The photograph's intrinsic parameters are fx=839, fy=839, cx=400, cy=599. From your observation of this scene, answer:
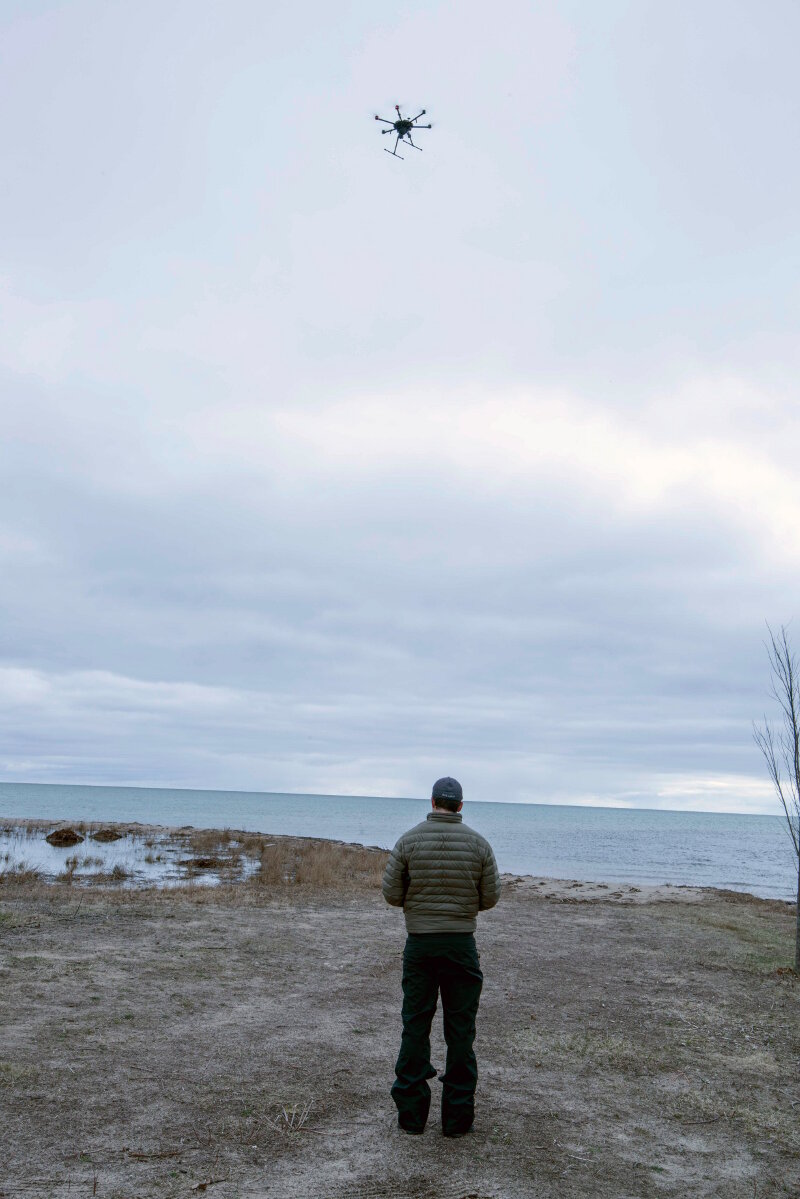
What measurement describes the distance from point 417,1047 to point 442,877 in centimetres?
109

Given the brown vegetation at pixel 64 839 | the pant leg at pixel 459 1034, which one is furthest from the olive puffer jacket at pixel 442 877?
the brown vegetation at pixel 64 839

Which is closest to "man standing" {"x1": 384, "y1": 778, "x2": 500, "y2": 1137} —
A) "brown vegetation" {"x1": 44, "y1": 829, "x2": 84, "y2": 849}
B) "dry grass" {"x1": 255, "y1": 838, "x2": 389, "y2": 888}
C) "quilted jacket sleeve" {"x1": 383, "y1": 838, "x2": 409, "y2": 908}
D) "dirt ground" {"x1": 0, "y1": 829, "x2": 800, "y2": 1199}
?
"quilted jacket sleeve" {"x1": 383, "y1": 838, "x2": 409, "y2": 908}

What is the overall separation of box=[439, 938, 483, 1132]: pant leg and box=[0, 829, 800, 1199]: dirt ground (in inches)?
6.8

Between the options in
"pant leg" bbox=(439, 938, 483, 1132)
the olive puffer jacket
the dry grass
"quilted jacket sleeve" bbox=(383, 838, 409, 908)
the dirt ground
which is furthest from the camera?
the dry grass

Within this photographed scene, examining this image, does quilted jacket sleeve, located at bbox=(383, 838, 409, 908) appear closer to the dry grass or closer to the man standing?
the man standing

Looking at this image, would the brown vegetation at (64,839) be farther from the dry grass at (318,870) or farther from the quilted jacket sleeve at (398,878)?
the quilted jacket sleeve at (398,878)

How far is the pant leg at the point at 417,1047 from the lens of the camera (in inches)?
218

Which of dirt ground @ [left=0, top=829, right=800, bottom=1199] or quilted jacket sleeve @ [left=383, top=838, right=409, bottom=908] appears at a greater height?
quilted jacket sleeve @ [left=383, top=838, right=409, bottom=908]

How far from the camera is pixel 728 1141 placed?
5754 mm

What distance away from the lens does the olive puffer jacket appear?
5.71m

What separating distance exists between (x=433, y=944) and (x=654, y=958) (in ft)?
28.3

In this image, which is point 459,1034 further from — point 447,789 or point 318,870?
point 318,870

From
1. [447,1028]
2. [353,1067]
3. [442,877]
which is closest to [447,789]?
[442,877]

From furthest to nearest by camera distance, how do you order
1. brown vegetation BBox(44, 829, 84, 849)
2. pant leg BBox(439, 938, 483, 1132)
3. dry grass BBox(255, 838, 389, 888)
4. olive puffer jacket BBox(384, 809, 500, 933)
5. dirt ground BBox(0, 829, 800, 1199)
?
brown vegetation BBox(44, 829, 84, 849), dry grass BBox(255, 838, 389, 888), olive puffer jacket BBox(384, 809, 500, 933), pant leg BBox(439, 938, 483, 1132), dirt ground BBox(0, 829, 800, 1199)
